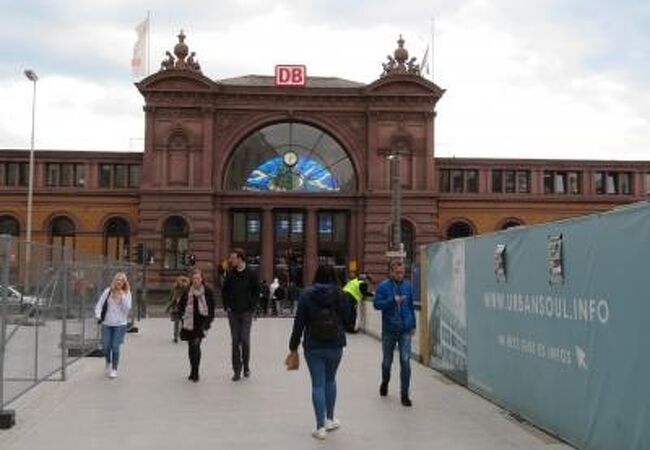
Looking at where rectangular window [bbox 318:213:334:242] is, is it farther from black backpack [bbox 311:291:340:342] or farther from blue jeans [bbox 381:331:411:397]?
black backpack [bbox 311:291:340:342]

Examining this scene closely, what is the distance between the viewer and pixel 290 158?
59.1m

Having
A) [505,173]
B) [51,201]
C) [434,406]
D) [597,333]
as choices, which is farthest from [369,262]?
[597,333]

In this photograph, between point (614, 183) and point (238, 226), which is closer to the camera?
point (238, 226)

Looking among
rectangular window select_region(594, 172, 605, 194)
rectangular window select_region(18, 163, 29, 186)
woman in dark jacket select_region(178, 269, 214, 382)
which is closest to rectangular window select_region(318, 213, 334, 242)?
rectangular window select_region(594, 172, 605, 194)

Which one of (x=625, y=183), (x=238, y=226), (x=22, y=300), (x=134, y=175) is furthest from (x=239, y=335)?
(x=625, y=183)

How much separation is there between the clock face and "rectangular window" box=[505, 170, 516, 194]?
13.7 meters

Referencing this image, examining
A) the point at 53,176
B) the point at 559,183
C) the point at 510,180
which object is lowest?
the point at 53,176

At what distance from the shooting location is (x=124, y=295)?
17062 mm

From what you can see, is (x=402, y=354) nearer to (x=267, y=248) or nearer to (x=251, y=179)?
(x=267, y=248)

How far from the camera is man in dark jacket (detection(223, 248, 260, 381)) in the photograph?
1603 centimetres

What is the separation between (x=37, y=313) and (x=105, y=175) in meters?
48.1

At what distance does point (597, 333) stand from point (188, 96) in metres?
50.7

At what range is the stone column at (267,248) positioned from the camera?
192 feet

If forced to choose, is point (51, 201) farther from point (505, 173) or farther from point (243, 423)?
point (243, 423)
